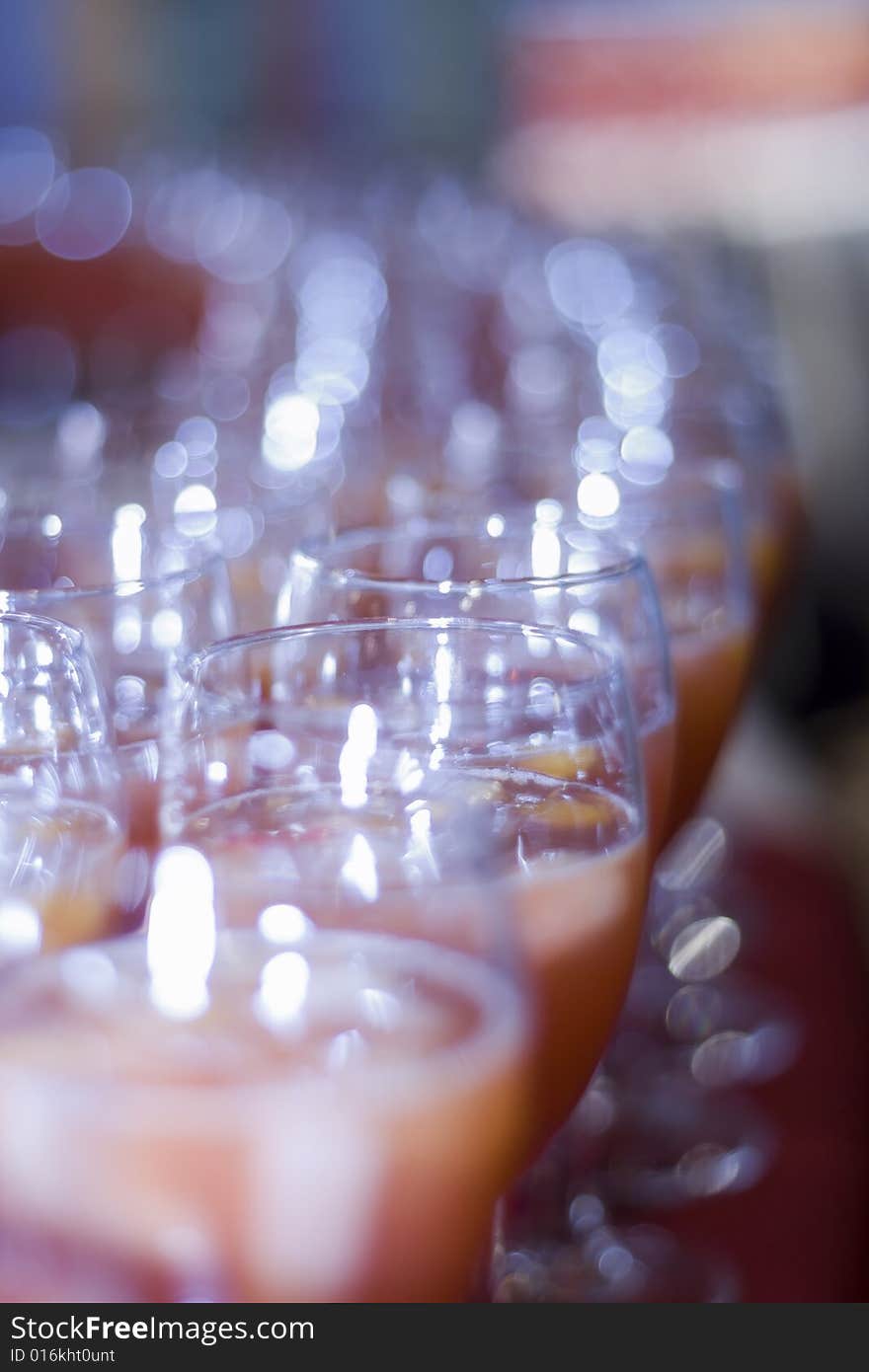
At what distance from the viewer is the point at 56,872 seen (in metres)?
0.49

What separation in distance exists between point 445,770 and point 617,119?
5900 millimetres

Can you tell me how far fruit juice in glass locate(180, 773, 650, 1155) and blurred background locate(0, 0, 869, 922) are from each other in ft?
2.35

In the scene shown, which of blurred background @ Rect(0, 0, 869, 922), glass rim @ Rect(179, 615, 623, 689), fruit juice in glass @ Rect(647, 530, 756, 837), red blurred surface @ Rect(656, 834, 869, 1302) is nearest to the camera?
glass rim @ Rect(179, 615, 623, 689)

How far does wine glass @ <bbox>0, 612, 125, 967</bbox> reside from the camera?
477 mm

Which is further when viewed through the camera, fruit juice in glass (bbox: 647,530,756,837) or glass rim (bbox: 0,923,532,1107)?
fruit juice in glass (bbox: 647,530,756,837)

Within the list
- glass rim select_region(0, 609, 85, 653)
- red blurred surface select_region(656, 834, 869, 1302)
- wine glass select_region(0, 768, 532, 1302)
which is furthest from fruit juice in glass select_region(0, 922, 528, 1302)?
red blurred surface select_region(656, 834, 869, 1302)

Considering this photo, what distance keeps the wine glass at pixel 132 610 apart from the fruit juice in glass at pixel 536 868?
56mm

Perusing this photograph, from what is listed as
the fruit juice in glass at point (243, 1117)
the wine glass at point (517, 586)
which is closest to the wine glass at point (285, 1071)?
the fruit juice in glass at point (243, 1117)

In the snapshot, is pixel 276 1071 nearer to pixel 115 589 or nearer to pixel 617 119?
pixel 115 589

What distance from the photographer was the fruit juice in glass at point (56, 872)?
1.53 feet

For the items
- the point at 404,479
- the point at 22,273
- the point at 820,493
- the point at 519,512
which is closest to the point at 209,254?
the point at 22,273

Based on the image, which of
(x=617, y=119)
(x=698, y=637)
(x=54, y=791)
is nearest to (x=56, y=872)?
(x=54, y=791)

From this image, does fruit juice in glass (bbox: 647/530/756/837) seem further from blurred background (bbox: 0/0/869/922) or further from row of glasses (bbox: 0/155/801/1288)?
blurred background (bbox: 0/0/869/922)

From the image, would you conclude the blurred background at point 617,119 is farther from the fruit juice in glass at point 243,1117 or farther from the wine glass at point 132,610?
the fruit juice in glass at point 243,1117
